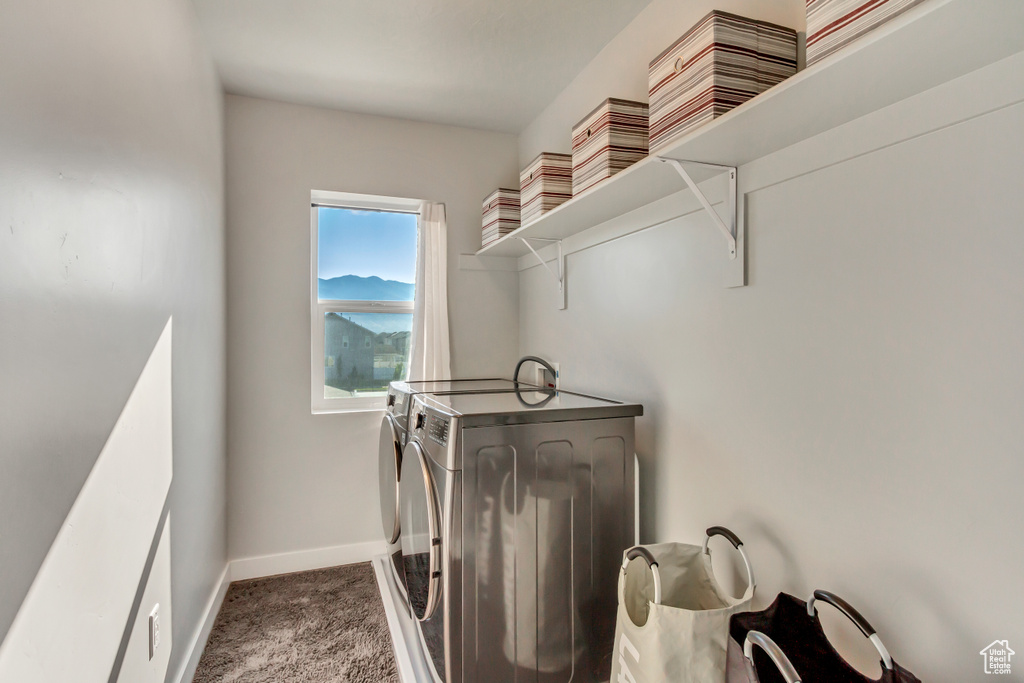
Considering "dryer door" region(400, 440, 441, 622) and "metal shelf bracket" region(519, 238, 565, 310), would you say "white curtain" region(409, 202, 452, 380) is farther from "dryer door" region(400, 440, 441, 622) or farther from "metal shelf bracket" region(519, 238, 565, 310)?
"dryer door" region(400, 440, 441, 622)

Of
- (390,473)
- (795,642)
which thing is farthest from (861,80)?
(390,473)

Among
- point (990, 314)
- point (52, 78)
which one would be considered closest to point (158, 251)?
point (52, 78)

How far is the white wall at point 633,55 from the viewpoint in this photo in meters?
1.35

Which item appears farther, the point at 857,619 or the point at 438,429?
the point at 438,429

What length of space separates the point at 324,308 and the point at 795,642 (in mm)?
2537

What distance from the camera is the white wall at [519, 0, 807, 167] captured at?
135 cm

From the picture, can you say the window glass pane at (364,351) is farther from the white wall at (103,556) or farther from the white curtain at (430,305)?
the white wall at (103,556)

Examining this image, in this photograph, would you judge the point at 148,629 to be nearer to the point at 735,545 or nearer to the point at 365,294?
the point at 735,545

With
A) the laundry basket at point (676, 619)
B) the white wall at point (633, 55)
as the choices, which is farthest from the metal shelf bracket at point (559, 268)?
the laundry basket at point (676, 619)

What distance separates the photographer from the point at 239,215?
2604mm

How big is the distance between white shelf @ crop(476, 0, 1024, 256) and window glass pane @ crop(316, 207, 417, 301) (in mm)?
1730

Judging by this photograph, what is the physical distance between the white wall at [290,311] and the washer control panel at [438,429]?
4.26ft

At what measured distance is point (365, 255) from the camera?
294 cm

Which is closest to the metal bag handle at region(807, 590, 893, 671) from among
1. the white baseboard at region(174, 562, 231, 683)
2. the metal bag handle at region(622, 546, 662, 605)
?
the metal bag handle at region(622, 546, 662, 605)
